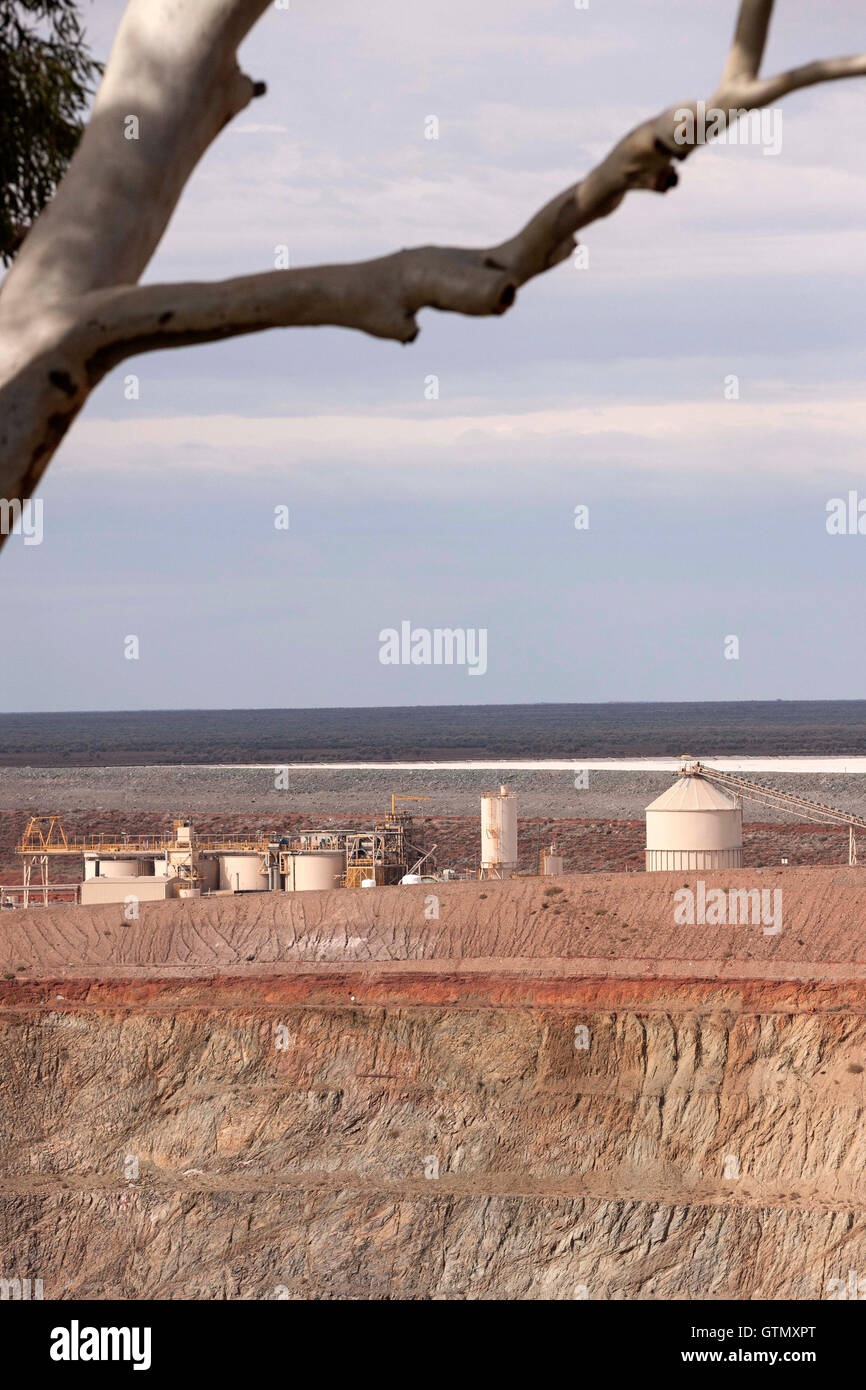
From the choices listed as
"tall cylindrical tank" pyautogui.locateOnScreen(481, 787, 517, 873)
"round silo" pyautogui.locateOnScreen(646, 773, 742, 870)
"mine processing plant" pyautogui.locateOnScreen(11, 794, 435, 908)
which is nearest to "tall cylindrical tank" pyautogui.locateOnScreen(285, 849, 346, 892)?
"mine processing plant" pyautogui.locateOnScreen(11, 794, 435, 908)

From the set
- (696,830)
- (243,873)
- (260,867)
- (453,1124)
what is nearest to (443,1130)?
(453,1124)

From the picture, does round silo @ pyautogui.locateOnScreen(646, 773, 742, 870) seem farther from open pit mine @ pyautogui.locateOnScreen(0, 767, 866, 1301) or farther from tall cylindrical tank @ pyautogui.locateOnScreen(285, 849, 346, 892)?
tall cylindrical tank @ pyautogui.locateOnScreen(285, 849, 346, 892)

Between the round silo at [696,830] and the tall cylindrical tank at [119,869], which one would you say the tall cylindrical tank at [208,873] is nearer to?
the tall cylindrical tank at [119,869]

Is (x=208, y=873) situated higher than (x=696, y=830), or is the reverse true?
(x=696, y=830)

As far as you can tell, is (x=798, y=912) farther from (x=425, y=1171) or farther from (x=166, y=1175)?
(x=166, y=1175)

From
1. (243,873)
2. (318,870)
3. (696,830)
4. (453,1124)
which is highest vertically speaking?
(696,830)

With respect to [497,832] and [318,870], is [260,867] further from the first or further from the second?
[497,832]

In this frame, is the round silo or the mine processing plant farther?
the mine processing plant
